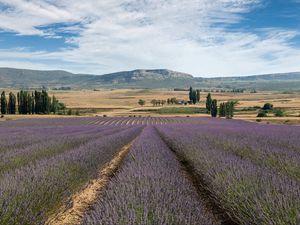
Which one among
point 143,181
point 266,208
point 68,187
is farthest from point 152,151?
point 266,208

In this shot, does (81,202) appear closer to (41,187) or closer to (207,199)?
(41,187)

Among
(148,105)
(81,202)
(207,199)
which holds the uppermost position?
(207,199)

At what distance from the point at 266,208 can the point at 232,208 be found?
2.49ft

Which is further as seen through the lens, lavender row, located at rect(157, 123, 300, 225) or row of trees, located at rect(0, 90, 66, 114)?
row of trees, located at rect(0, 90, 66, 114)

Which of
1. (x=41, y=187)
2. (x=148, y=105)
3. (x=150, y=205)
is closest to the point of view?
(x=150, y=205)

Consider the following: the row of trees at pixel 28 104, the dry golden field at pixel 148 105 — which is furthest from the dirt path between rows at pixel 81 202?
the row of trees at pixel 28 104

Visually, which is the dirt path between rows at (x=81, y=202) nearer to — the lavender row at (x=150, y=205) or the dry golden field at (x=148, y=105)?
the lavender row at (x=150, y=205)

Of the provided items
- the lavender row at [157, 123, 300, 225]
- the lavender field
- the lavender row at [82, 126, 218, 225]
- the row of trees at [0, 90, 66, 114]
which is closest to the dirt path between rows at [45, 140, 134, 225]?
the lavender field

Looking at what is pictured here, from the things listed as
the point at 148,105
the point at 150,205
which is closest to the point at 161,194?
the point at 150,205

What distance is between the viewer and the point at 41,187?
4383 millimetres

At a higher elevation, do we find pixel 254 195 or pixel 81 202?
pixel 254 195

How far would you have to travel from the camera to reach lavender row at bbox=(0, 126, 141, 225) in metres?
3.55

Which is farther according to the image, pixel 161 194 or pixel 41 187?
pixel 41 187

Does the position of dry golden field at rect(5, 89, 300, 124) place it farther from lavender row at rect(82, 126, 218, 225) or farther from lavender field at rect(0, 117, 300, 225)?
lavender row at rect(82, 126, 218, 225)
